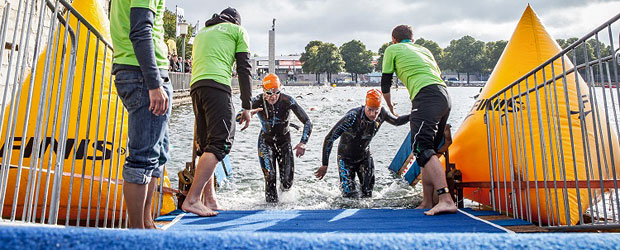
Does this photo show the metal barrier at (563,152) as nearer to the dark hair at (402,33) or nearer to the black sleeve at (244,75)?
the dark hair at (402,33)

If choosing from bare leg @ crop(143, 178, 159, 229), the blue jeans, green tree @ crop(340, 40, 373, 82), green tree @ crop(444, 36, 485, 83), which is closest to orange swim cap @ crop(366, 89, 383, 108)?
bare leg @ crop(143, 178, 159, 229)

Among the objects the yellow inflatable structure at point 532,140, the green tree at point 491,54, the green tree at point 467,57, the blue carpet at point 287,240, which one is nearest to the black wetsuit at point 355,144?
the yellow inflatable structure at point 532,140

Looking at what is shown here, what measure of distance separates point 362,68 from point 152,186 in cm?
13644

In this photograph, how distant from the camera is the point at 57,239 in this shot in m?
0.80

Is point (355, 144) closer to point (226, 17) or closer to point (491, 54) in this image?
point (226, 17)

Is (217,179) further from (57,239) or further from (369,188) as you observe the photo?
(57,239)

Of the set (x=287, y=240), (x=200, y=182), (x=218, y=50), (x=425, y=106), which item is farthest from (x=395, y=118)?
(x=287, y=240)

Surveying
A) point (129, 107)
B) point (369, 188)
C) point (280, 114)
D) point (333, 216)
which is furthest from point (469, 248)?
point (369, 188)

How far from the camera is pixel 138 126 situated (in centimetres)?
242

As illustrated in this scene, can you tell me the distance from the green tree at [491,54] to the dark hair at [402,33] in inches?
5361

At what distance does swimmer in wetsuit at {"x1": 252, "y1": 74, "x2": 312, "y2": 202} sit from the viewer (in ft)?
19.1

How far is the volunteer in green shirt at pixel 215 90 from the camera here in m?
3.52

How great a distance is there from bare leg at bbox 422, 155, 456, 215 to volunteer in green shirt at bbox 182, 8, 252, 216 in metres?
1.77

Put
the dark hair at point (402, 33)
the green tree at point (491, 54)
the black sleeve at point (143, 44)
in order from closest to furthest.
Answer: the black sleeve at point (143, 44) → the dark hair at point (402, 33) → the green tree at point (491, 54)
